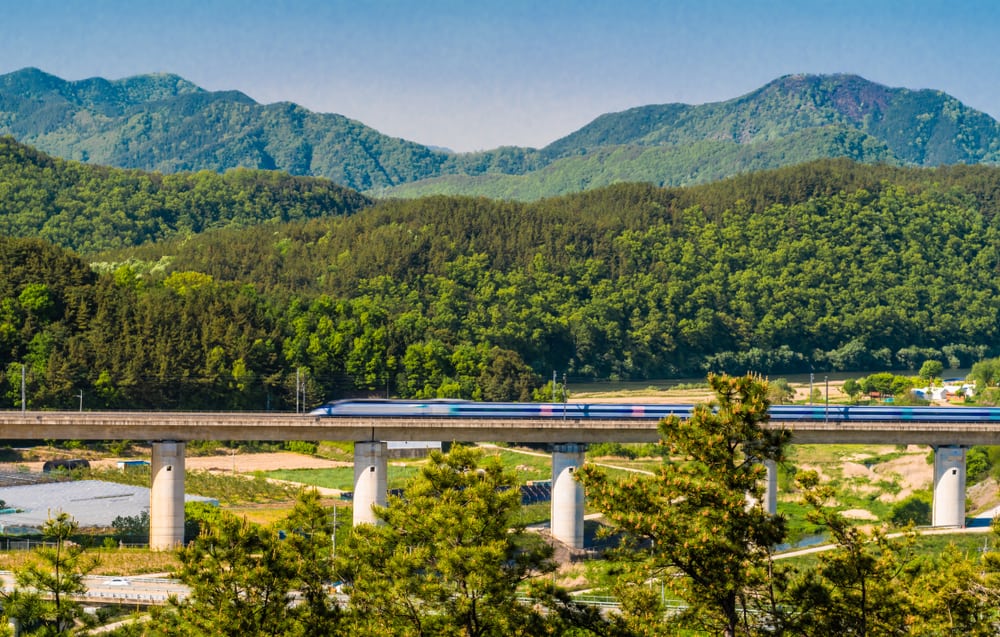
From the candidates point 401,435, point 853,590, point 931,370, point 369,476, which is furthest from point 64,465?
point 931,370

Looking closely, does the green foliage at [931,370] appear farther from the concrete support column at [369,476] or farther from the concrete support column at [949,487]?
the concrete support column at [369,476]

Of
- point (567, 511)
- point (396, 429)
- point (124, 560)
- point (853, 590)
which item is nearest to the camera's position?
point (853, 590)


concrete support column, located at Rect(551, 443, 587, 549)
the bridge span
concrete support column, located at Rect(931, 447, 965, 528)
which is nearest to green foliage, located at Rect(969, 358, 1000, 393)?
concrete support column, located at Rect(931, 447, 965, 528)

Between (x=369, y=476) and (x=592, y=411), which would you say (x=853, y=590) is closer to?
(x=369, y=476)

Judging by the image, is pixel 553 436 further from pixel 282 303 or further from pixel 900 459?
pixel 282 303

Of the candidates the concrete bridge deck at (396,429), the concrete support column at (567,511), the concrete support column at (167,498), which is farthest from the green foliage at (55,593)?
the concrete support column at (567,511)

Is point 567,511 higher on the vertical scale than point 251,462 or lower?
higher

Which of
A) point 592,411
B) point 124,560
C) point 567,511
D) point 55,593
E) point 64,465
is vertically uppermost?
point 592,411
